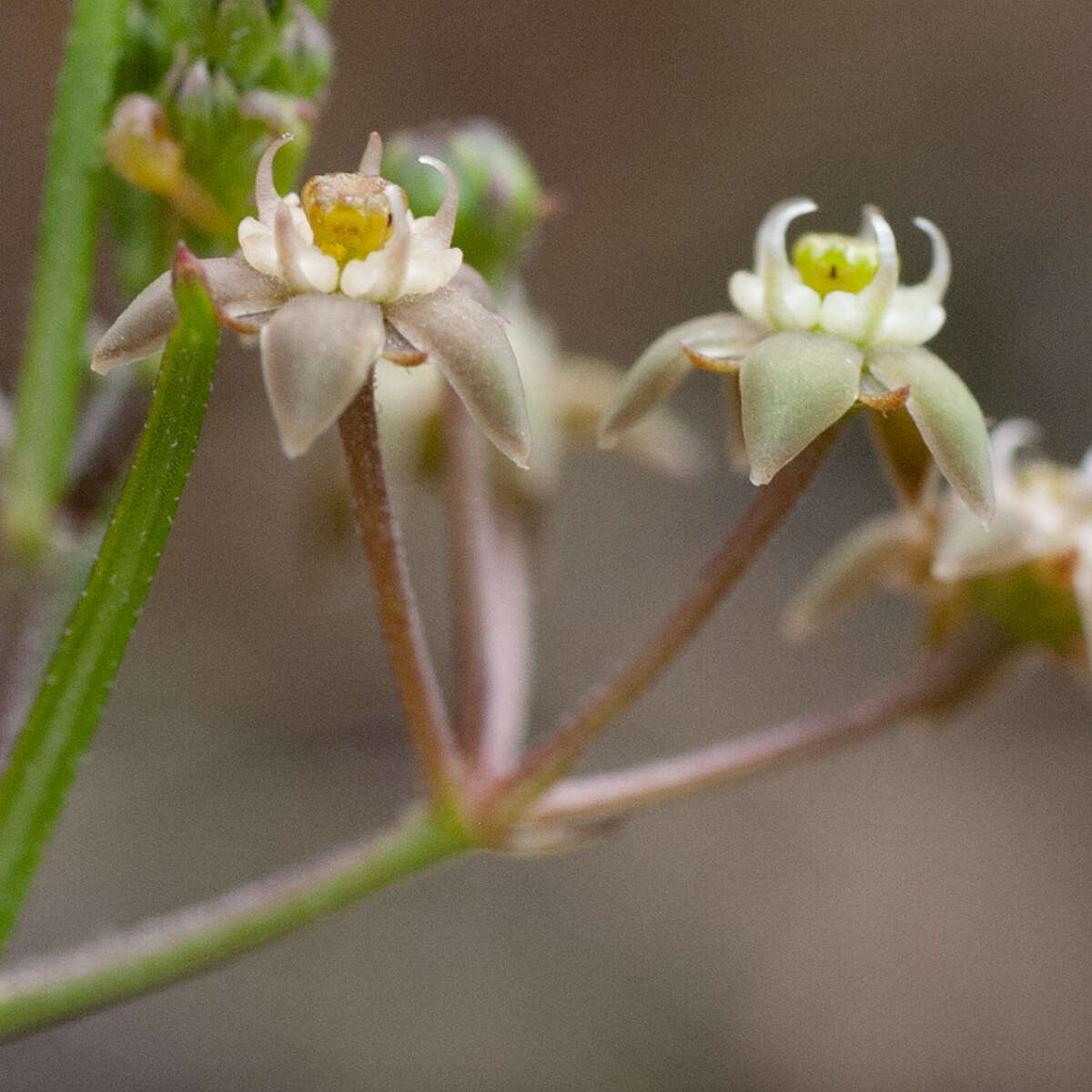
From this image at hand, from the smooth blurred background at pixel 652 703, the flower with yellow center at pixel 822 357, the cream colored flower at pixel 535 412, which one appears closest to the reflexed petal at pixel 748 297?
the flower with yellow center at pixel 822 357

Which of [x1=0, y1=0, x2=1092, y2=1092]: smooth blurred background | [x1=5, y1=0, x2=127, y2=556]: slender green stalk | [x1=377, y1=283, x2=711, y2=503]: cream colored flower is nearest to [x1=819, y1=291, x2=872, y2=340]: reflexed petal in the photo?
[x1=5, y1=0, x2=127, y2=556]: slender green stalk

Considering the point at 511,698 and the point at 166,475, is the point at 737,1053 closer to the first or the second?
the point at 511,698

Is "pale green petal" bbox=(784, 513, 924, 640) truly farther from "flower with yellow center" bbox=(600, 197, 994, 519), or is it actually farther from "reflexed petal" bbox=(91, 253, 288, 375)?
"reflexed petal" bbox=(91, 253, 288, 375)

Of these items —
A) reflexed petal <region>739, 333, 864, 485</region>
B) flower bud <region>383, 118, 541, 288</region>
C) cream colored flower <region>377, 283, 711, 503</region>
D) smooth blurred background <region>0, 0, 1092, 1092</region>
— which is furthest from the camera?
smooth blurred background <region>0, 0, 1092, 1092</region>

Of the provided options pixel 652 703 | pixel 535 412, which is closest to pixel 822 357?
pixel 535 412

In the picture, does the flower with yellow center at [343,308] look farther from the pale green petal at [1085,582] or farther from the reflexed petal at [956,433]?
the pale green petal at [1085,582]

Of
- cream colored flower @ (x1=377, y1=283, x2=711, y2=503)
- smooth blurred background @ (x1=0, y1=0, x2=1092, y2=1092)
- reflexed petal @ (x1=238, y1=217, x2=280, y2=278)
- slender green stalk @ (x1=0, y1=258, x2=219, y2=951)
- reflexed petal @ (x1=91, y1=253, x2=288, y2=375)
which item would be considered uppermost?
reflexed petal @ (x1=238, y1=217, x2=280, y2=278)
